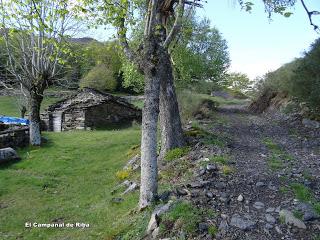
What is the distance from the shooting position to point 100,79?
70.3m

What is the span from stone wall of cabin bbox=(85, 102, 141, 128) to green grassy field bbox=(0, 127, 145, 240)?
481 inches

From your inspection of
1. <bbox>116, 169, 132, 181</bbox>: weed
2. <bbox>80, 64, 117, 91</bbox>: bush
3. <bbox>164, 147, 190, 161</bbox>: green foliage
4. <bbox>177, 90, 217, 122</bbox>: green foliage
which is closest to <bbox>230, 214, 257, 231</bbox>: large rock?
<bbox>164, 147, 190, 161</bbox>: green foliage

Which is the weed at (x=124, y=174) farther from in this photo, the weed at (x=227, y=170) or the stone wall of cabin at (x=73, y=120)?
the stone wall of cabin at (x=73, y=120)

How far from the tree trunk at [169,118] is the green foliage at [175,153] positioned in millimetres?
376

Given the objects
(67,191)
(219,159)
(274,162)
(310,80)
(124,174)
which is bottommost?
(67,191)

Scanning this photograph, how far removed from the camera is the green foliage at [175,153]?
14.8 metres

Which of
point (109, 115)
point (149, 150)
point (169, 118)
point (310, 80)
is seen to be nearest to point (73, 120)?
point (109, 115)

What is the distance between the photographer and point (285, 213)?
855cm

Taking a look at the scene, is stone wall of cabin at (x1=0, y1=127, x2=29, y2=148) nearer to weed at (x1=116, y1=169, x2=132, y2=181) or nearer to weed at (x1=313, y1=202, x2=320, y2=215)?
weed at (x1=116, y1=169, x2=132, y2=181)

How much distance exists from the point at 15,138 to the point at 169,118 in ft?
49.7

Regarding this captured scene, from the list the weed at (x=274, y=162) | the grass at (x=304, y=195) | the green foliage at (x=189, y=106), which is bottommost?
the grass at (x=304, y=195)

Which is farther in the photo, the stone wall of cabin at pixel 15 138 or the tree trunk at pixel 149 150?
the stone wall of cabin at pixel 15 138

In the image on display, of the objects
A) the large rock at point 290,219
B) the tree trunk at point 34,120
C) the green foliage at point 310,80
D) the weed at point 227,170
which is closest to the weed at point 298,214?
the large rock at point 290,219

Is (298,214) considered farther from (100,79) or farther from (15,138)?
(100,79)
